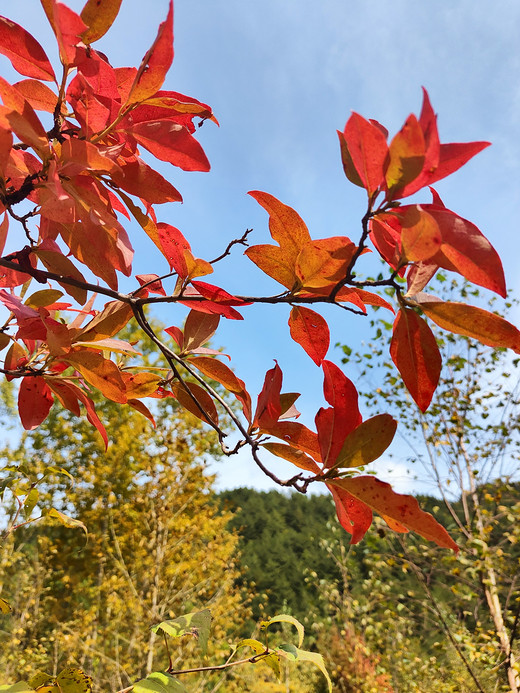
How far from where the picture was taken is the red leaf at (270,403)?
0.47m

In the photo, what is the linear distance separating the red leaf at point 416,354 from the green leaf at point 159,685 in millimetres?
343

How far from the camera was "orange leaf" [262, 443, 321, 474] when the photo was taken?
430 mm

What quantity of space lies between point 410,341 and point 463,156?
0.15 metres

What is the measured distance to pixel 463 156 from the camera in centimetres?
32

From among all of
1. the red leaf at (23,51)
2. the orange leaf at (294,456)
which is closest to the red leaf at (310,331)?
the orange leaf at (294,456)

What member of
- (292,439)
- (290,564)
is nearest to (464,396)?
(292,439)

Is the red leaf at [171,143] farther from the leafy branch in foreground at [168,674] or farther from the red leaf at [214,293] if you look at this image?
the leafy branch in foreground at [168,674]

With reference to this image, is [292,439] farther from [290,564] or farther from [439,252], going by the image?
[290,564]

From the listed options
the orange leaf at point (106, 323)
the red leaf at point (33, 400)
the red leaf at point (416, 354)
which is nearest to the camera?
the red leaf at point (416, 354)

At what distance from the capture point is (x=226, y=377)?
20.7 inches

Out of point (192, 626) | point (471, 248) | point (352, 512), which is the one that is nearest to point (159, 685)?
point (192, 626)

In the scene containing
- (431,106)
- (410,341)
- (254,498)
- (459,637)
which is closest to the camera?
(431,106)

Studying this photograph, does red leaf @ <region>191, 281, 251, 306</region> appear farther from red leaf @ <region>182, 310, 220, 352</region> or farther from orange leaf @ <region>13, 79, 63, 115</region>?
orange leaf @ <region>13, 79, 63, 115</region>

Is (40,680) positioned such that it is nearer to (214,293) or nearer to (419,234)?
(214,293)
